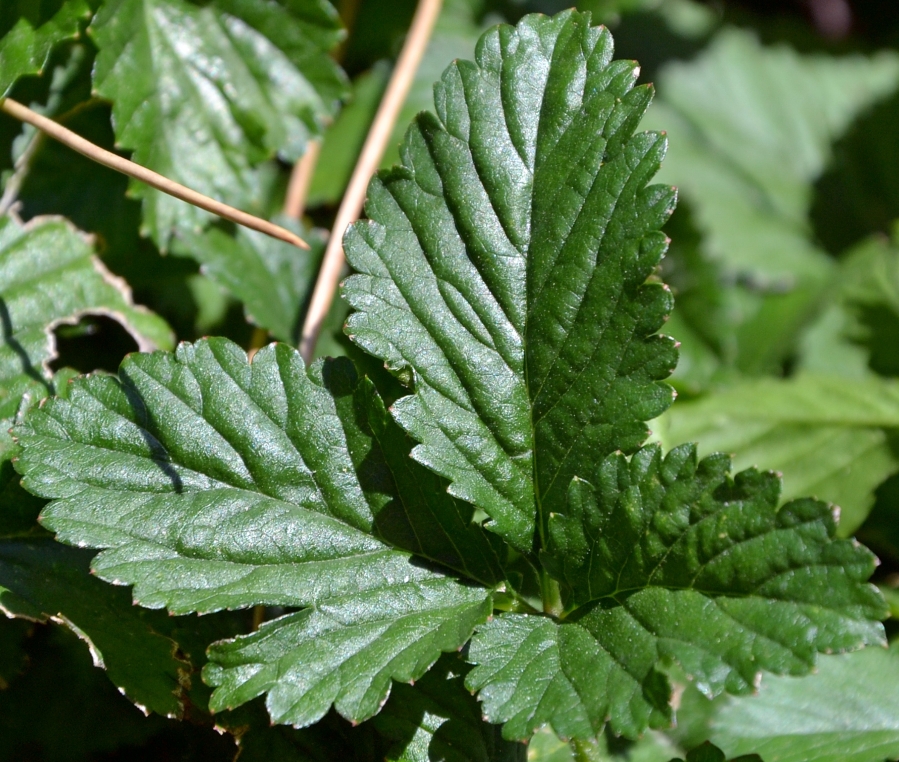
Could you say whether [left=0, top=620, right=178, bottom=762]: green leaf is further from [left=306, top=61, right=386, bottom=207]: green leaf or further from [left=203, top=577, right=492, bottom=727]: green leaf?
[left=306, top=61, right=386, bottom=207]: green leaf

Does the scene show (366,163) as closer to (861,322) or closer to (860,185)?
(861,322)

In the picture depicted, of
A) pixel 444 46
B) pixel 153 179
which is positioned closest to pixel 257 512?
pixel 153 179

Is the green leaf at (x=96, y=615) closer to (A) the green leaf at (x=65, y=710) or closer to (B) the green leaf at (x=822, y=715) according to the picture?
(A) the green leaf at (x=65, y=710)

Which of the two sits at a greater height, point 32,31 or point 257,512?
point 32,31

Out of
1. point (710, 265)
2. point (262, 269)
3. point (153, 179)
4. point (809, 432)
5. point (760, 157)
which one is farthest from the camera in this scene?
point (760, 157)

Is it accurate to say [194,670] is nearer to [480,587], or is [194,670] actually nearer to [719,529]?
[480,587]

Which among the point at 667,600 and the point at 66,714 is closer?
the point at 667,600

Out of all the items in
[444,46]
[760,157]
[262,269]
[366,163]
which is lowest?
[262,269]

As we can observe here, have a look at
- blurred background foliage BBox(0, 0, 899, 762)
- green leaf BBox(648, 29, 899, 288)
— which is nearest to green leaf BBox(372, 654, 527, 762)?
blurred background foliage BBox(0, 0, 899, 762)
